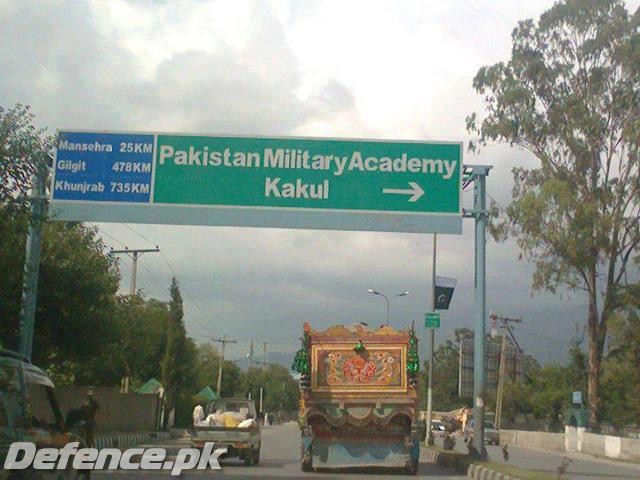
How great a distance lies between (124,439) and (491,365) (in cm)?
6372

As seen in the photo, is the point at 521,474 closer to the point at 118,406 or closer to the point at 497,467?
the point at 497,467

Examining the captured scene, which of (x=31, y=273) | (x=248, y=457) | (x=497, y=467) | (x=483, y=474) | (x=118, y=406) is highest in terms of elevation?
(x=31, y=273)

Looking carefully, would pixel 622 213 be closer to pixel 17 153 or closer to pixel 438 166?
pixel 438 166

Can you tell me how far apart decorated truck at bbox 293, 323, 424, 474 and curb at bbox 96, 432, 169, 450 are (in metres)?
5.46

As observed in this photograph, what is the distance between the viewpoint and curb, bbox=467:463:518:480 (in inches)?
749

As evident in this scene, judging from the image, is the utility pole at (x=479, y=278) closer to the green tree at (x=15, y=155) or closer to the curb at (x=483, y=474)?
the curb at (x=483, y=474)

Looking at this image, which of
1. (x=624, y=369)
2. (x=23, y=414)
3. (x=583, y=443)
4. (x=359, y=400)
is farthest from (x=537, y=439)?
(x=23, y=414)

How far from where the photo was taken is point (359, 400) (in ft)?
69.3

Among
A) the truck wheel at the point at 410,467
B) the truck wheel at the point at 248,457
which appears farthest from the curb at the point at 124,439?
the truck wheel at the point at 410,467

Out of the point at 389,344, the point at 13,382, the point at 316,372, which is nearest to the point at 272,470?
the point at 316,372

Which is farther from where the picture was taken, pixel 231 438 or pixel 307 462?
pixel 231 438

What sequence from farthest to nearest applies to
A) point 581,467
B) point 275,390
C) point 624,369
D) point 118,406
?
point 275,390
point 624,369
point 118,406
point 581,467

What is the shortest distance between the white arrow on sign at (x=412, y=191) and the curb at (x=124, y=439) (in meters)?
9.55

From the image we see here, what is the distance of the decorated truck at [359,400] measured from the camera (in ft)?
69.0
